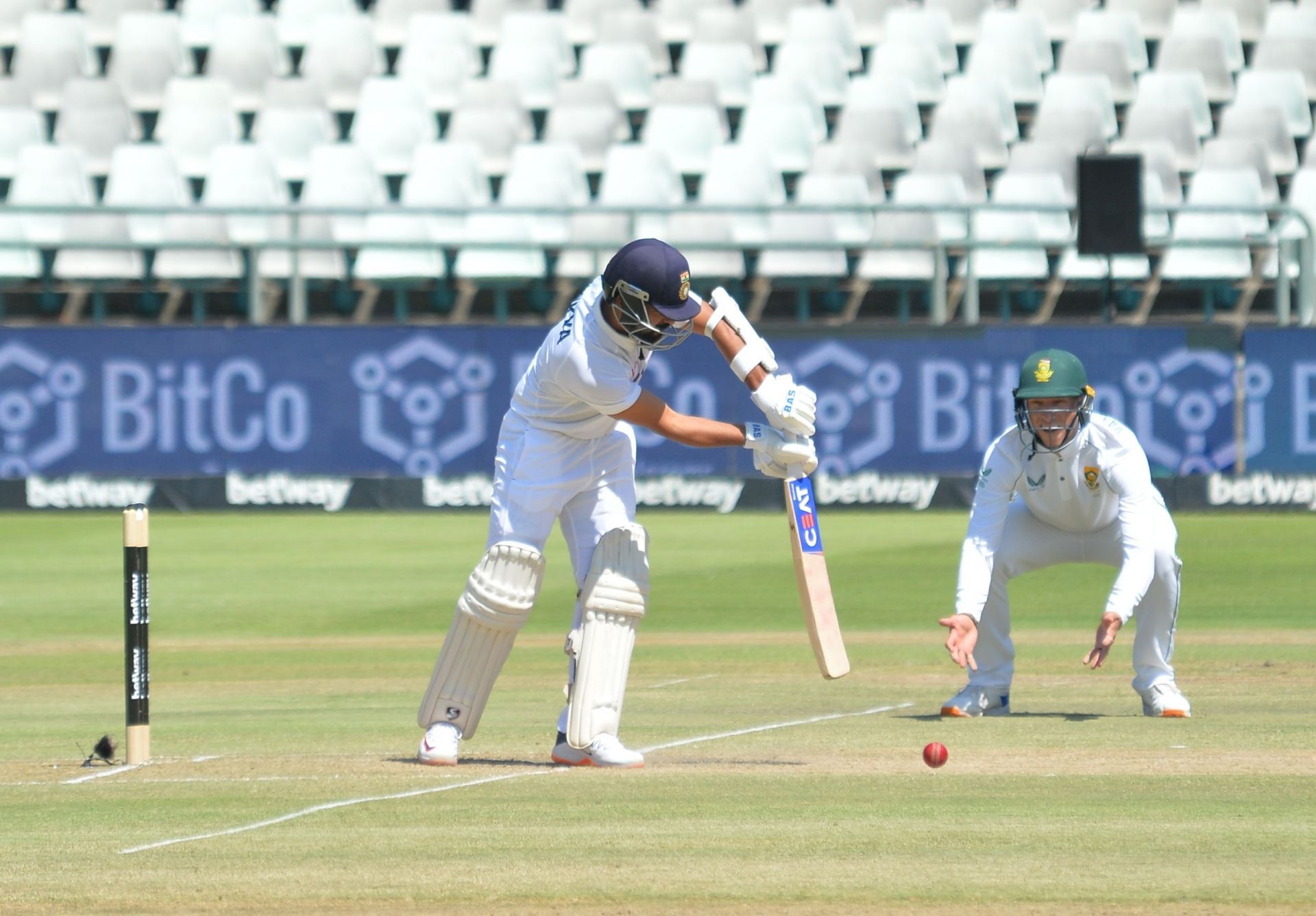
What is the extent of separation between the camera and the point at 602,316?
761 cm

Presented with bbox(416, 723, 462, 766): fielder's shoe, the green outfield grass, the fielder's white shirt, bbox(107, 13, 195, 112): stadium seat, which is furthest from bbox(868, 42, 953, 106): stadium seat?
bbox(416, 723, 462, 766): fielder's shoe

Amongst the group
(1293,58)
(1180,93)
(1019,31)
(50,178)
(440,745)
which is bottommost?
(440,745)

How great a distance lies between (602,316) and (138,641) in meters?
2.14

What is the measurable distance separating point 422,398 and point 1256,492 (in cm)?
903

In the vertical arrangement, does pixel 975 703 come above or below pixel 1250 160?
below

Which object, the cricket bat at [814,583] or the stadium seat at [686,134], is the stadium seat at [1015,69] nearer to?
the stadium seat at [686,134]

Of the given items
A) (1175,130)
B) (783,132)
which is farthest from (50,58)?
(1175,130)

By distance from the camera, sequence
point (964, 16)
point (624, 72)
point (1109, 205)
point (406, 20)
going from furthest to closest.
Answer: point (406, 20)
point (964, 16)
point (624, 72)
point (1109, 205)

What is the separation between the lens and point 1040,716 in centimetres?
909

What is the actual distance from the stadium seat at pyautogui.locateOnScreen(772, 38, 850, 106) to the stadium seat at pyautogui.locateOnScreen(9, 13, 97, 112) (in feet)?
30.3

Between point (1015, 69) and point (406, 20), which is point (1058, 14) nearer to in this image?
point (1015, 69)

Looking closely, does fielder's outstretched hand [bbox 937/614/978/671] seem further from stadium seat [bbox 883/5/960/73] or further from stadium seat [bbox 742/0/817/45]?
stadium seat [bbox 742/0/817/45]

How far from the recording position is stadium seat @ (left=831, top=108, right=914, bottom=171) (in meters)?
25.5

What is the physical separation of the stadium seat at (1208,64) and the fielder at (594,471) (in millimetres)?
20687
